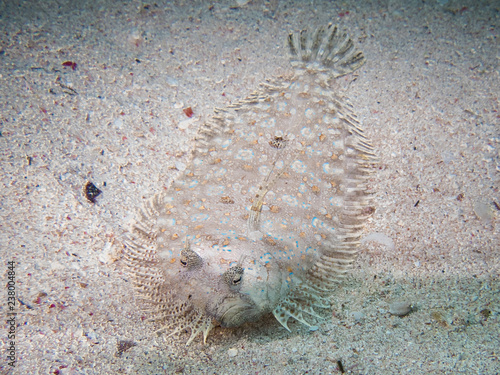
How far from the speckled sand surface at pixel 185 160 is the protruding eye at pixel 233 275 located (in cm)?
62

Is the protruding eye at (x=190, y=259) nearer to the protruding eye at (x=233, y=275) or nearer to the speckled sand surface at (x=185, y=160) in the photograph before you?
the protruding eye at (x=233, y=275)

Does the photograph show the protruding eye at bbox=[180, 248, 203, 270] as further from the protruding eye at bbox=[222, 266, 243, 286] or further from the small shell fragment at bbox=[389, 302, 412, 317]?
the small shell fragment at bbox=[389, 302, 412, 317]

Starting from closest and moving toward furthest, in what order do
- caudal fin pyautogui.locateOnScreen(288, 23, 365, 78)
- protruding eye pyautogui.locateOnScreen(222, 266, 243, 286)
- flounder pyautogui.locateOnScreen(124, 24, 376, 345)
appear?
1. protruding eye pyautogui.locateOnScreen(222, 266, 243, 286)
2. flounder pyautogui.locateOnScreen(124, 24, 376, 345)
3. caudal fin pyautogui.locateOnScreen(288, 23, 365, 78)

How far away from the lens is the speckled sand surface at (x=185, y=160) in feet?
8.60

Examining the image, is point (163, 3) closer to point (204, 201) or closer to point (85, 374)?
point (204, 201)

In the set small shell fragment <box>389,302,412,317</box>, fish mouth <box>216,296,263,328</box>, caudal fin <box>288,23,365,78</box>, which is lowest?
fish mouth <box>216,296,263,328</box>

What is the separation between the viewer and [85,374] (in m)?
2.47

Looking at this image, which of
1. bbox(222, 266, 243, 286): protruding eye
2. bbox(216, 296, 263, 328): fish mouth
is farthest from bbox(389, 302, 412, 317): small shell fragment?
bbox(222, 266, 243, 286): protruding eye

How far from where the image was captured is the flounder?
102 inches

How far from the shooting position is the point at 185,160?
12.5ft

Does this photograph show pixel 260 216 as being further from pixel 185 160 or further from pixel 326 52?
pixel 326 52

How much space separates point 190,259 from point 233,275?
1.20ft

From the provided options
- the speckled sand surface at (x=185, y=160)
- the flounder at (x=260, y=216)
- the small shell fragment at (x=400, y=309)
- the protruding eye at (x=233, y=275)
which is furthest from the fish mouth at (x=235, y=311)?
the small shell fragment at (x=400, y=309)

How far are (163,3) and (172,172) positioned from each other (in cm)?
273
